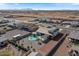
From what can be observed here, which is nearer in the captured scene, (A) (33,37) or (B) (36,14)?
(A) (33,37)

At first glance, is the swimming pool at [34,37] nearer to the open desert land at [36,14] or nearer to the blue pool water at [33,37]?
the blue pool water at [33,37]

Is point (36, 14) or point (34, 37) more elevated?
point (36, 14)

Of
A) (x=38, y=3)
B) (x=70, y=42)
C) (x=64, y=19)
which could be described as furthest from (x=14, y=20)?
(x=70, y=42)

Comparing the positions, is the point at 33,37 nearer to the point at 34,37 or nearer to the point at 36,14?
the point at 34,37

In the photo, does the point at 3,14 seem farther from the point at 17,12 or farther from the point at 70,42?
the point at 70,42

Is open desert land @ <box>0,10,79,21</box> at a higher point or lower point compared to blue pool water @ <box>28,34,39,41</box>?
higher

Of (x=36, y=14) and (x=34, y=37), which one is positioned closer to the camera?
(x=34, y=37)

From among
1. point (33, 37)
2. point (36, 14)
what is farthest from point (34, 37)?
point (36, 14)

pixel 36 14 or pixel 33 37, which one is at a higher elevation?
pixel 36 14

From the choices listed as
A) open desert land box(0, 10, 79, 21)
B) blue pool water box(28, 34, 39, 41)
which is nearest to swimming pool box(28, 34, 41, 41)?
blue pool water box(28, 34, 39, 41)

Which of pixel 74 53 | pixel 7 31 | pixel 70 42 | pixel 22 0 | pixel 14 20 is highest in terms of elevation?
pixel 22 0

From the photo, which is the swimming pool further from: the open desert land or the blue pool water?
the open desert land
